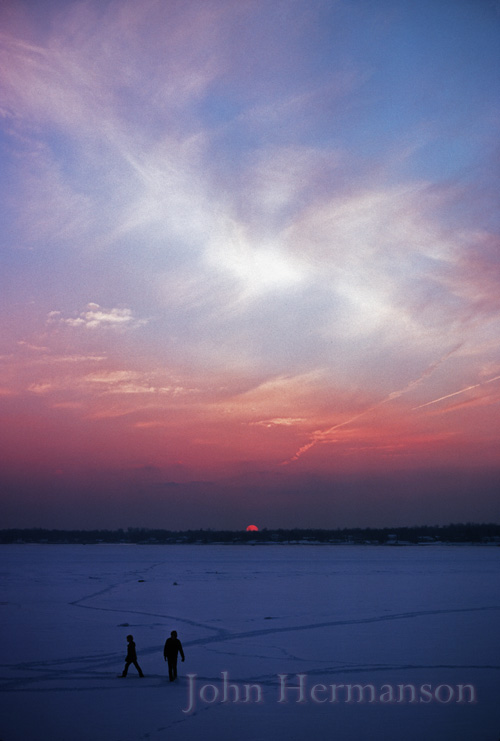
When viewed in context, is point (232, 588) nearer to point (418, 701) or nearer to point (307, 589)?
point (307, 589)

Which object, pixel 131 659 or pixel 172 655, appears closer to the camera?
pixel 172 655

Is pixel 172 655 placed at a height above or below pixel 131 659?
above

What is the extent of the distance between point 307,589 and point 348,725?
81.1 feet

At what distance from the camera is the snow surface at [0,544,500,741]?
34.1 ft

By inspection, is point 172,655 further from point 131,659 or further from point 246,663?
point 246,663

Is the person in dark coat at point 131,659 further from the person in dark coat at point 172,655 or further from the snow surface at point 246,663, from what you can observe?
the person in dark coat at point 172,655

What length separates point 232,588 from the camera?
35.1 m

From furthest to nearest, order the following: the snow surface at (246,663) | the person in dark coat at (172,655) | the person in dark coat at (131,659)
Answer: the person in dark coat at (131,659) → the person in dark coat at (172,655) → the snow surface at (246,663)

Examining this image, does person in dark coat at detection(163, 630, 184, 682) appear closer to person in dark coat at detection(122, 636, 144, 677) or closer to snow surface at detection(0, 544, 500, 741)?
snow surface at detection(0, 544, 500, 741)

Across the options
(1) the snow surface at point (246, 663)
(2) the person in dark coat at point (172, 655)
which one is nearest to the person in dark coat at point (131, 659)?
(1) the snow surface at point (246, 663)

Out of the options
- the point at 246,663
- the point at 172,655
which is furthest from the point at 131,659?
the point at 246,663

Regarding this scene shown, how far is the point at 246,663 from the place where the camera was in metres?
14.9

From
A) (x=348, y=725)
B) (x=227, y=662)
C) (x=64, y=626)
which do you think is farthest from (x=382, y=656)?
(x=64, y=626)

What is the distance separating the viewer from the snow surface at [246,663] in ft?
34.1
